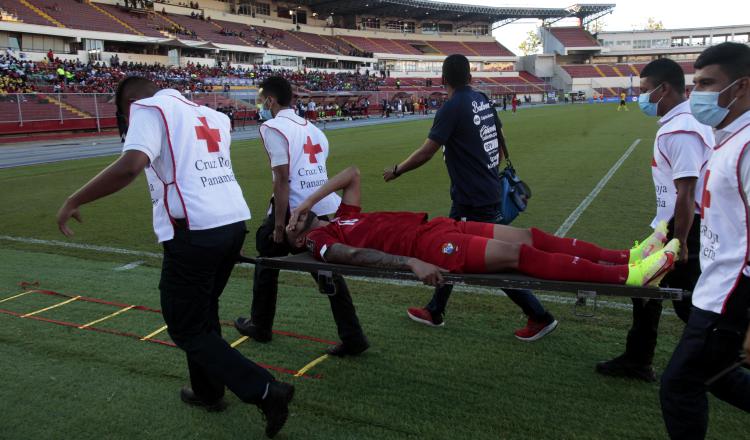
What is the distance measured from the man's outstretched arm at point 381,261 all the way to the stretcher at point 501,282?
0.12 feet

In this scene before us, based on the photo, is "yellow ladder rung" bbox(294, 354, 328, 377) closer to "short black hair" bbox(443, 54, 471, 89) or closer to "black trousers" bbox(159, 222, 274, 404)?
"black trousers" bbox(159, 222, 274, 404)

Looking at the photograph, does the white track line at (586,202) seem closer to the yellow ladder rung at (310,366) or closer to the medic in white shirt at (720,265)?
the yellow ladder rung at (310,366)

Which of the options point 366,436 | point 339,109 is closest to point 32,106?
point 339,109

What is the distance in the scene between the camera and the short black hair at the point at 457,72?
4.24 metres

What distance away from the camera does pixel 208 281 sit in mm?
3037

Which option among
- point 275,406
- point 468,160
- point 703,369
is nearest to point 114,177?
Result: point 275,406

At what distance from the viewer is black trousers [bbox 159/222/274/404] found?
115 inches

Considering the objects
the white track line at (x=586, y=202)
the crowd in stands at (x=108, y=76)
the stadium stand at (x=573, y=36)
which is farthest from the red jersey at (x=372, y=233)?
the stadium stand at (x=573, y=36)

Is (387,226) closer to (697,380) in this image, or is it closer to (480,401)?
(480,401)

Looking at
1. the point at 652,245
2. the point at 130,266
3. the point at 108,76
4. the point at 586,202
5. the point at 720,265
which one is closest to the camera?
the point at 720,265

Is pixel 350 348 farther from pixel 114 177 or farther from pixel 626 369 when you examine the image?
pixel 114 177

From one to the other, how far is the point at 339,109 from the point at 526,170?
28.1m

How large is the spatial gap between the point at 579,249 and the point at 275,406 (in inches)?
83.6

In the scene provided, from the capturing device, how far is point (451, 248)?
3355 millimetres
